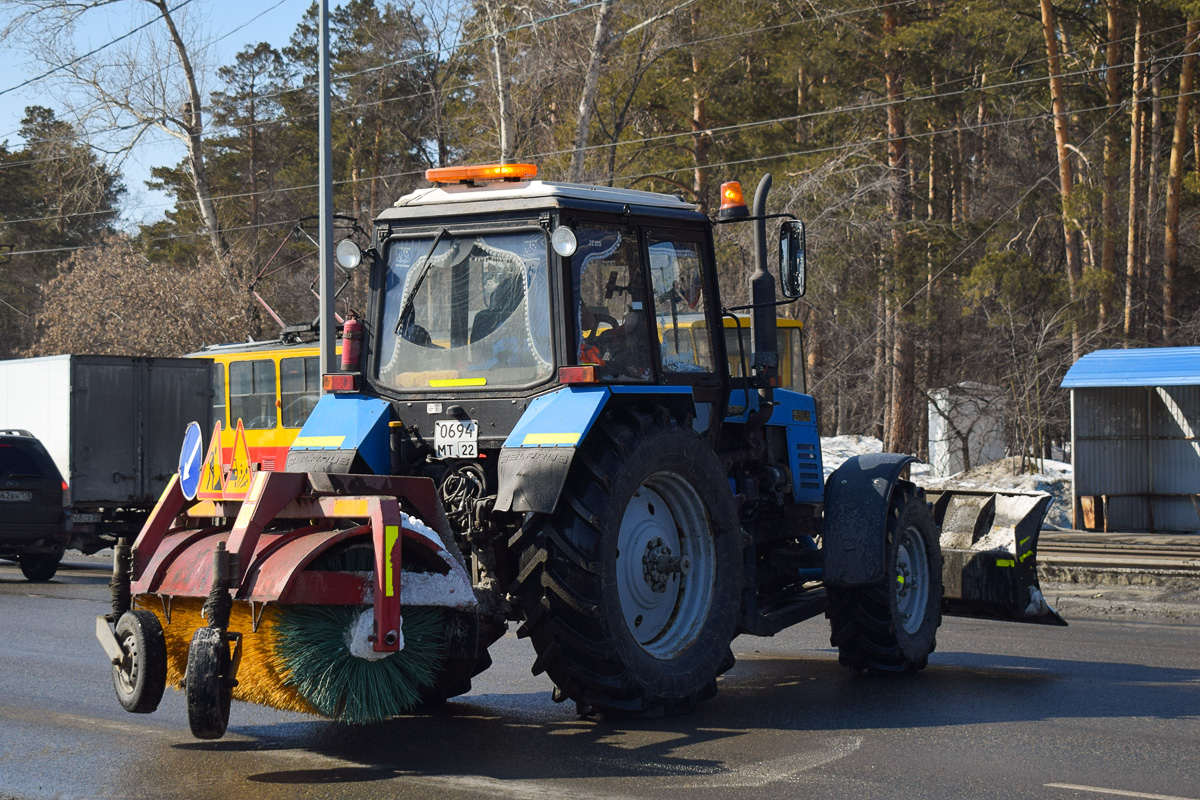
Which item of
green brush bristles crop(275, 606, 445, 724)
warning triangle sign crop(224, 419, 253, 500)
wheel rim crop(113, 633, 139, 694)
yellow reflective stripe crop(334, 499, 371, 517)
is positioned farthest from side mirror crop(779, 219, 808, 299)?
wheel rim crop(113, 633, 139, 694)

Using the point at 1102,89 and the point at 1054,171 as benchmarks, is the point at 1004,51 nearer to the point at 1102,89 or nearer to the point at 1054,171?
the point at 1102,89

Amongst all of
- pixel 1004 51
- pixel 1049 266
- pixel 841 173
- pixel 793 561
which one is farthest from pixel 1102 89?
pixel 793 561

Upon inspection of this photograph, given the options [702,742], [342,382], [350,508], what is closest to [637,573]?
[702,742]

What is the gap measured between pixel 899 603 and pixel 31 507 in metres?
12.3

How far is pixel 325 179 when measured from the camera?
19.1 m

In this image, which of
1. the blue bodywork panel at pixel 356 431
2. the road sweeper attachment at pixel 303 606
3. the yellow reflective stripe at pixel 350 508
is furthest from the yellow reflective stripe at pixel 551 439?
the blue bodywork panel at pixel 356 431

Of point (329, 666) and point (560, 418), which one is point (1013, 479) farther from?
point (329, 666)

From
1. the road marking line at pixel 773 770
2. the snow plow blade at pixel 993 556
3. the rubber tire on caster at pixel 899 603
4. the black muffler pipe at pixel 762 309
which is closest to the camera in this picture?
the road marking line at pixel 773 770

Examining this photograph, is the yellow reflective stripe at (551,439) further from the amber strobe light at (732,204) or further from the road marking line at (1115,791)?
the road marking line at (1115,791)

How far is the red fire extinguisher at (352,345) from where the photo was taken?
7.75 metres

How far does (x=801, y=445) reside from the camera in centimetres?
900

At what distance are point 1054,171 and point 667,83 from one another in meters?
13.6

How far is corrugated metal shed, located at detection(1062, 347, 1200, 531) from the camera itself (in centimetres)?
2216

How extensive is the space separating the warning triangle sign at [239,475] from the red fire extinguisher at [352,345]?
3.40 ft
